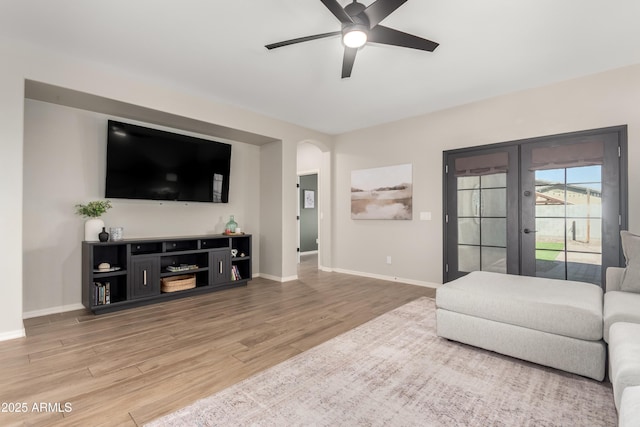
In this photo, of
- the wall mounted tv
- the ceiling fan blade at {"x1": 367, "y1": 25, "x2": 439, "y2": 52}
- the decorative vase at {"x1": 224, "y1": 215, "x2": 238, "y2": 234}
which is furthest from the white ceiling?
the decorative vase at {"x1": 224, "y1": 215, "x2": 238, "y2": 234}

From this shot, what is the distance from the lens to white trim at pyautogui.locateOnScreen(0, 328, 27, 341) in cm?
265

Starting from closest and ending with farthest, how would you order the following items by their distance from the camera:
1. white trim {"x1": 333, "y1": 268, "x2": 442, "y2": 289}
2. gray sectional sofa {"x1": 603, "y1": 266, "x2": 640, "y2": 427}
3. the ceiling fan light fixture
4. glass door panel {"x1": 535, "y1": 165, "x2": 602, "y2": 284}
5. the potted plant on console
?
gray sectional sofa {"x1": 603, "y1": 266, "x2": 640, "y2": 427}, the ceiling fan light fixture, glass door panel {"x1": 535, "y1": 165, "x2": 602, "y2": 284}, the potted plant on console, white trim {"x1": 333, "y1": 268, "x2": 442, "y2": 289}

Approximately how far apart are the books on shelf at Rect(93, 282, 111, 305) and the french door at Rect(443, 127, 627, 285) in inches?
173

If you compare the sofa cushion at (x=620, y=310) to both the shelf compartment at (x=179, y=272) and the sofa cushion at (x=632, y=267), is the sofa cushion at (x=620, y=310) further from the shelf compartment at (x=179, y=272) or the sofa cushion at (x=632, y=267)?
the shelf compartment at (x=179, y=272)

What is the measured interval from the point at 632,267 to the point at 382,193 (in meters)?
3.27

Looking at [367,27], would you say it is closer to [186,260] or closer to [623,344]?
[623,344]

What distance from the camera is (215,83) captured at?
11.9 feet

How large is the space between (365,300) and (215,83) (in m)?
3.27

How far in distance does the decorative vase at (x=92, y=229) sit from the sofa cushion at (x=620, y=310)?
4729mm

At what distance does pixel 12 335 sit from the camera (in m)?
2.69

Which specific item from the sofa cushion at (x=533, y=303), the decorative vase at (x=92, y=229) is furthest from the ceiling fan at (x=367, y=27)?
the decorative vase at (x=92, y=229)

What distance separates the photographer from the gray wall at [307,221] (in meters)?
8.27

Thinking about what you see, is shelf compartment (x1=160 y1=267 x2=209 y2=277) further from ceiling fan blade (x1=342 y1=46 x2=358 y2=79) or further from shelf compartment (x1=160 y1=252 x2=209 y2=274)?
ceiling fan blade (x1=342 y1=46 x2=358 y2=79)

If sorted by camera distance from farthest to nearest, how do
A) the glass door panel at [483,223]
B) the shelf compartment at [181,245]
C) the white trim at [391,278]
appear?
Result: the white trim at [391,278] < the shelf compartment at [181,245] < the glass door panel at [483,223]
